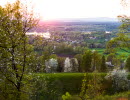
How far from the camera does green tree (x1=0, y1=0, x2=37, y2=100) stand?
12.0m

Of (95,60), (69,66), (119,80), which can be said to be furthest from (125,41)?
(69,66)

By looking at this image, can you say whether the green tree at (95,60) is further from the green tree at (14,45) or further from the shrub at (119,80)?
the green tree at (14,45)

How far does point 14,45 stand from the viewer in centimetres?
1251

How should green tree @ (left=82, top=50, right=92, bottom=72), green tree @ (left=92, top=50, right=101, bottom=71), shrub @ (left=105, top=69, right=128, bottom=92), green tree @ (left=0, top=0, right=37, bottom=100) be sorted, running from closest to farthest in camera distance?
green tree @ (left=0, top=0, right=37, bottom=100)
shrub @ (left=105, top=69, right=128, bottom=92)
green tree @ (left=82, top=50, right=92, bottom=72)
green tree @ (left=92, top=50, right=101, bottom=71)

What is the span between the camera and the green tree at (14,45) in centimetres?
1199

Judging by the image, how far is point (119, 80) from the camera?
50156mm

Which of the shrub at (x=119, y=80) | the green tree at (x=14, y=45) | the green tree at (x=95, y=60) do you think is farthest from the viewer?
the green tree at (x=95, y=60)

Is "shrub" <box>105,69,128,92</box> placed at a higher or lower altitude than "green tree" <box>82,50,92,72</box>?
lower

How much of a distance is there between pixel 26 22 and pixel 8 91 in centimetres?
489

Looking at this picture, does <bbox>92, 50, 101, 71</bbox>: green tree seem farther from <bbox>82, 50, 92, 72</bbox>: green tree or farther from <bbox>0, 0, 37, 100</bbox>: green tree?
<bbox>0, 0, 37, 100</bbox>: green tree

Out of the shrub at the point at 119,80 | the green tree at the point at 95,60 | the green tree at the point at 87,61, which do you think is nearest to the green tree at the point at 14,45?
the shrub at the point at 119,80

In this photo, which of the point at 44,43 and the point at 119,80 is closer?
the point at 44,43

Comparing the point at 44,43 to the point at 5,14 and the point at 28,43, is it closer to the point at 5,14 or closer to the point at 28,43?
the point at 28,43

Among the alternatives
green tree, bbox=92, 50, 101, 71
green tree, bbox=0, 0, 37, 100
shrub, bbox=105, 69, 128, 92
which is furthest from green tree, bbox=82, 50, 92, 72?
green tree, bbox=0, 0, 37, 100
